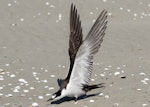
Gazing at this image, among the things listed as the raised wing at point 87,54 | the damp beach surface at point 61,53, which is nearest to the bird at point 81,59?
the raised wing at point 87,54

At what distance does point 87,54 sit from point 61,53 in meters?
5.33

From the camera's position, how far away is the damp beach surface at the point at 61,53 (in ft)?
31.6

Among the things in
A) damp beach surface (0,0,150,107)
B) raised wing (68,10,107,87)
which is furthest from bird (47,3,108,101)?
damp beach surface (0,0,150,107)

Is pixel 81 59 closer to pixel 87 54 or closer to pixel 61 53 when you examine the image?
pixel 87 54

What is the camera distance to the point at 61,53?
13.9m

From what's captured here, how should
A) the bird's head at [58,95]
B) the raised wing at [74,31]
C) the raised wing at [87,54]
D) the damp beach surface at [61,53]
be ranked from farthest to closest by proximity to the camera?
the damp beach surface at [61,53] → the raised wing at [74,31] → the bird's head at [58,95] → the raised wing at [87,54]

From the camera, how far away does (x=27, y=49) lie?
1441 centimetres

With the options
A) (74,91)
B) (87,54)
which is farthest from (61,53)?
(87,54)

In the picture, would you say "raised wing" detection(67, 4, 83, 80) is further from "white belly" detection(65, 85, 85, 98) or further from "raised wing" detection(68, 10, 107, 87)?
"white belly" detection(65, 85, 85, 98)

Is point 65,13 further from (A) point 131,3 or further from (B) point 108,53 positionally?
(B) point 108,53

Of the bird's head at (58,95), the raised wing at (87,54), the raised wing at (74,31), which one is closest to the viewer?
the raised wing at (87,54)

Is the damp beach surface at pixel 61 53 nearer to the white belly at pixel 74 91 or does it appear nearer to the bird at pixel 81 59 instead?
the white belly at pixel 74 91

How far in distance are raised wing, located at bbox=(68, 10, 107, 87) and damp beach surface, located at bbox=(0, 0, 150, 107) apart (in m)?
0.52

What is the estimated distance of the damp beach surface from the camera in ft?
31.6
